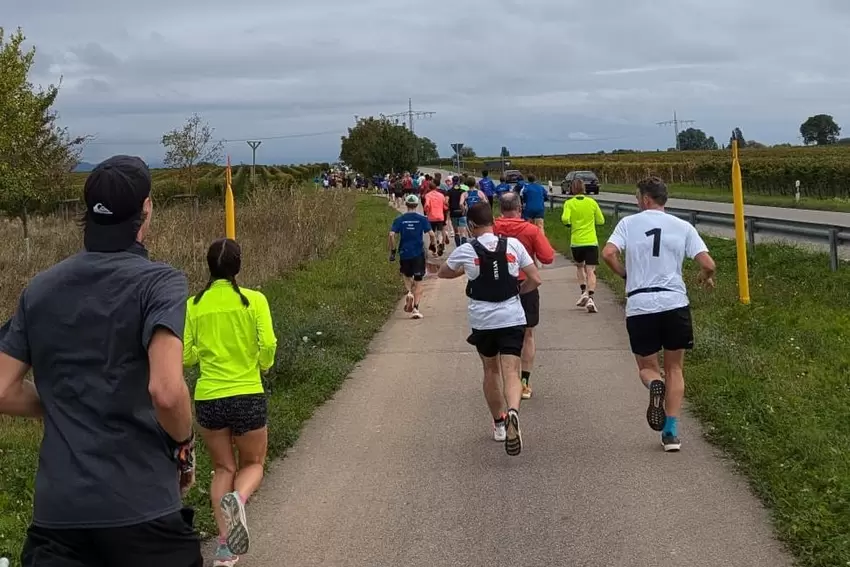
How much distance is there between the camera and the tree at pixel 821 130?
416 ft

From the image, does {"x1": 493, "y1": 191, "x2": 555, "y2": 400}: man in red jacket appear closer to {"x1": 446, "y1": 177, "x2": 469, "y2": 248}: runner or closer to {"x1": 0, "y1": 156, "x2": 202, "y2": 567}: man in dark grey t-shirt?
{"x1": 0, "y1": 156, "x2": 202, "y2": 567}: man in dark grey t-shirt

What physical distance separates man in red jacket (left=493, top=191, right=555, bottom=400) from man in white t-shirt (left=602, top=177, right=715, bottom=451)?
42.4 inches

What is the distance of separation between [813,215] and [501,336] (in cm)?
2474

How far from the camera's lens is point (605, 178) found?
7894cm

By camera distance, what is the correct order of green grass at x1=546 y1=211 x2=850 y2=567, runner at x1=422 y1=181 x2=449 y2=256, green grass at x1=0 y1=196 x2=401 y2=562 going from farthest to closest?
runner at x1=422 y1=181 x2=449 y2=256
green grass at x1=0 y1=196 x2=401 y2=562
green grass at x1=546 y1=211 x2=850 y2=567

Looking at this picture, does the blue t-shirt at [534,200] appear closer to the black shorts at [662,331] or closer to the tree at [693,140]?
the black shorts at [662,331]

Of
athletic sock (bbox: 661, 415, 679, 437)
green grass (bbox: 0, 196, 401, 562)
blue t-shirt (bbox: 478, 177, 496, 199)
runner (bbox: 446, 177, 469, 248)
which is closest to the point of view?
green grass (bbox: 0, 196, 401, 562)

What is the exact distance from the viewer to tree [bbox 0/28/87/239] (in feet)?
69.7

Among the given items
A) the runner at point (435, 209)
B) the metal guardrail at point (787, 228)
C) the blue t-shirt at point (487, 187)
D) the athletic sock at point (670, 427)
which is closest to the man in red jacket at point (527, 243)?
the athletic sock at point (670, 427)

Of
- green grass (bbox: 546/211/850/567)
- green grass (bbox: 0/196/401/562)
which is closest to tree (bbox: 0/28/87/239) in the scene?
green grass (bbox: 0/196/401/562)

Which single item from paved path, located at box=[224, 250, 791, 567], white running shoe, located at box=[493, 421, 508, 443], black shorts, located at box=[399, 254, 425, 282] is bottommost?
paved path, located at box=[224, 250, 791, 567]

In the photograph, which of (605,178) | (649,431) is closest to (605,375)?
(649,431)

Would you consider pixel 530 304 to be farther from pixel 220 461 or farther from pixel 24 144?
pixel 24 144

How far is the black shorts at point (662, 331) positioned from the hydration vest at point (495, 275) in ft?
2.97
